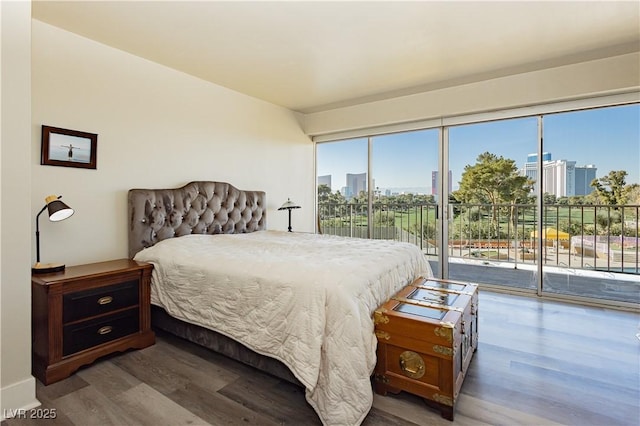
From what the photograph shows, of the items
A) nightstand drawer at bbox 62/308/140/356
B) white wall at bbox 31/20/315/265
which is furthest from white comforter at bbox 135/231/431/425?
white wall at bbox 31/20/315/265

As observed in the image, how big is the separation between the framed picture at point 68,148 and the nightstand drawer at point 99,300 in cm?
112

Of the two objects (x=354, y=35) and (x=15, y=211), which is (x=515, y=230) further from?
(x=15, y=211)

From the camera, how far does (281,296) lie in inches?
71.5

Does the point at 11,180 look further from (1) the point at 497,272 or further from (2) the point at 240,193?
(1) the point at 497,272

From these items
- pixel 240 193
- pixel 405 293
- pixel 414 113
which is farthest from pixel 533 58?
pixel 240 193

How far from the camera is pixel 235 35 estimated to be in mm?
2709

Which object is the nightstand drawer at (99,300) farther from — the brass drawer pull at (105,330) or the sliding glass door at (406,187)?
the sliding glass door at (406,187)

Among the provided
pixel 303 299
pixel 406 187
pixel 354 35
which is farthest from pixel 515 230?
pixel 303 299

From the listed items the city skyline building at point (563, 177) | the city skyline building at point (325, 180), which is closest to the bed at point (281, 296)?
the city skyline building at point (563, 177)

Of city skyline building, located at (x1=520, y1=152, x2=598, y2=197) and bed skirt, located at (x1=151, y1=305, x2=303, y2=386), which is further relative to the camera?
city skyline building, located at (x1=520, y1=152, x2=598, y2=197)

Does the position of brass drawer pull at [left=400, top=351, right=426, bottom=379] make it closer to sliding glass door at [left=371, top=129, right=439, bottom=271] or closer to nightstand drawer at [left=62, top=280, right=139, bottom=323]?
nightstand drawer at [left=62, top=280, right=139, bottom=323]

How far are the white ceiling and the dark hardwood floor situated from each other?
8.33 ft

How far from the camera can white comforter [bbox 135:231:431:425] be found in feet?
5.15

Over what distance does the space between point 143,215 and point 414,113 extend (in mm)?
3432
